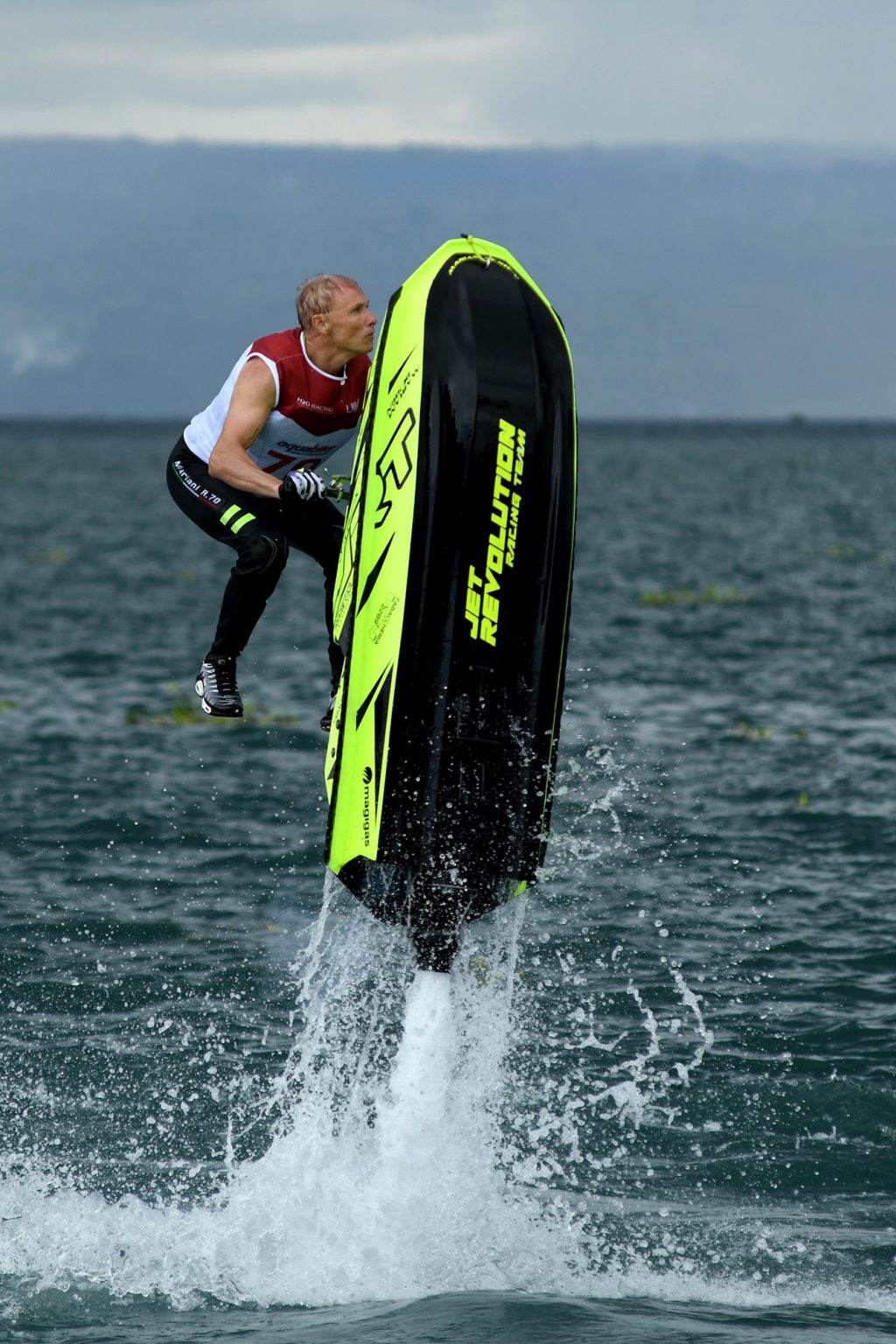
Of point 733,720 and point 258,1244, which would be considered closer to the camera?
point 258,1244

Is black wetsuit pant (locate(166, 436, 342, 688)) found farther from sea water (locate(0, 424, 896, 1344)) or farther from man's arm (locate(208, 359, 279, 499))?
sea water (locate(0, 424, 896, 1344))

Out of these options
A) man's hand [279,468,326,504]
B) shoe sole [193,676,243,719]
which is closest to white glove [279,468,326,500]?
man's hand [279,468,326,504]

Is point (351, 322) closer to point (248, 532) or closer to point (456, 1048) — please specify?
point (248, 532)

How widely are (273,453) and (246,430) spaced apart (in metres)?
0.37

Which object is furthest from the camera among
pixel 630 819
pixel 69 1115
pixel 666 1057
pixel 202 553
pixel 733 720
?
pixel 202 553

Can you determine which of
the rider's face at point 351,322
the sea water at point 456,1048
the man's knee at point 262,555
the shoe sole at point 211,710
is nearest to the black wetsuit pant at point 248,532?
the man's knee at point 262,555

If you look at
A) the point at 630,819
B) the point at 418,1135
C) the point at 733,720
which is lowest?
the point at 418,1135

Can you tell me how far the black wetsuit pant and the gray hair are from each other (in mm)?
848

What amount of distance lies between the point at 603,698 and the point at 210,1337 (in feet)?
49.3

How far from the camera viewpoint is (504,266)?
7.77m

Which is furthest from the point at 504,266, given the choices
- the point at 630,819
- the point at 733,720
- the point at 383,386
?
the point at 733,720

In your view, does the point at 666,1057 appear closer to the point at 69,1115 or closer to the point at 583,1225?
the point at 583,1225

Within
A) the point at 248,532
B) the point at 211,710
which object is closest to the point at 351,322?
the point at 248,532

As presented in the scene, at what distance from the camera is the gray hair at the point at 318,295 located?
794 cm
